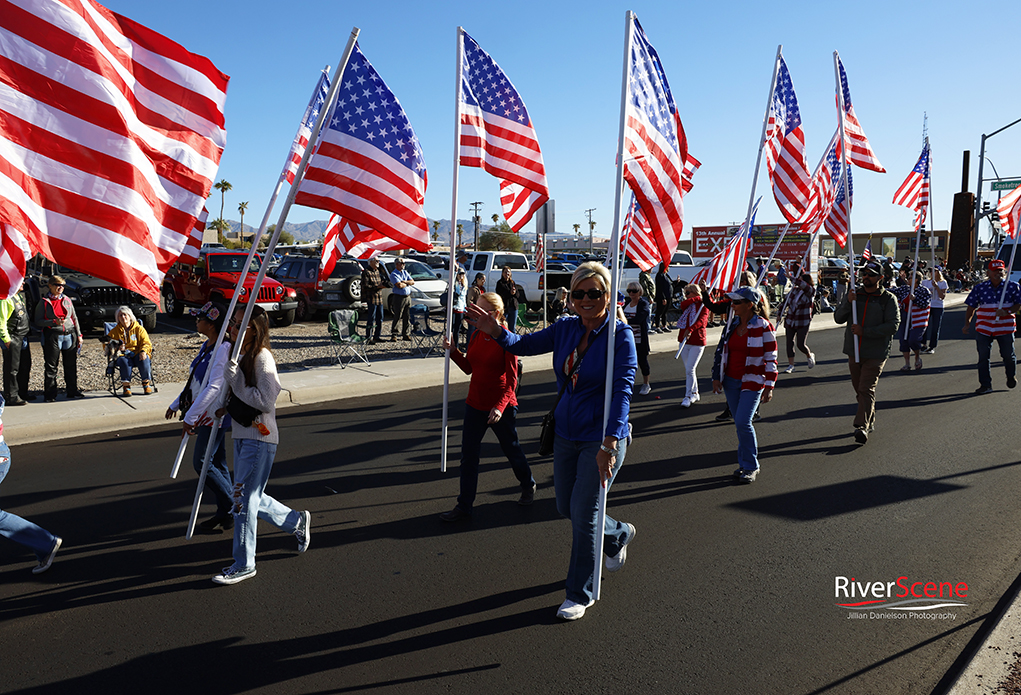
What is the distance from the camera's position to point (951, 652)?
390 cm

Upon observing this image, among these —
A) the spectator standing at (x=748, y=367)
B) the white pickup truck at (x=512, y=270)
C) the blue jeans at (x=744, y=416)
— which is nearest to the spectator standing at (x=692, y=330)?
the spectator standing at (x=748, y=367)

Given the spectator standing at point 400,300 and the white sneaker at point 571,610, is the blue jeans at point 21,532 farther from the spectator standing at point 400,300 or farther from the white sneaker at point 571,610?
the spectator standing at point 400,300

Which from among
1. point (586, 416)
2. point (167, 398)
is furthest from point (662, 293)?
point (586, 416)

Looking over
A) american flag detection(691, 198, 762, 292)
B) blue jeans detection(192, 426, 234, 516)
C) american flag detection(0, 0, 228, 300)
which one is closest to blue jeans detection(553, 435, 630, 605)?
american flag detection(0, 0, 228, 300)

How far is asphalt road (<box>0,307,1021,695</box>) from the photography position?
3729mm

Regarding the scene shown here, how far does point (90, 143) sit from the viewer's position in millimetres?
3949

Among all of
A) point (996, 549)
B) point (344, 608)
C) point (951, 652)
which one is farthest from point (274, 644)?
point (996, 549)

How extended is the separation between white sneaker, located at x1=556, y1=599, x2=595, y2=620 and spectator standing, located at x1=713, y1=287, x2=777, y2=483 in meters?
3.13

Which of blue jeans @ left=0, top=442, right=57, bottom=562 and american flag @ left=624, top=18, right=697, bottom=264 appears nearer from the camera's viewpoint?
blue jeans @ left=0, top=442, right=57, bottom=562

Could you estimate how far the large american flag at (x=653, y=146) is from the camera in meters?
5.12

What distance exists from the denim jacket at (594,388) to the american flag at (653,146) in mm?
1576

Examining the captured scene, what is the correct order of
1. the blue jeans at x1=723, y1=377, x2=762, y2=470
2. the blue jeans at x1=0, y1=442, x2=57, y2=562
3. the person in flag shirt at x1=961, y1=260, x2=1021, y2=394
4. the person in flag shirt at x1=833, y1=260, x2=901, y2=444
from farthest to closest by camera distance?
the person in flag shirt at x1=961, y1=260, x2=1021, y2=394 → the person in flag shirt at x1=833, y1=260, x2=901, y2=444 → the blue jeans at x1=723, y1=377, x2=762, y2=470 → the blue jeans at x1=0, y1=442, x2=57, y2=562

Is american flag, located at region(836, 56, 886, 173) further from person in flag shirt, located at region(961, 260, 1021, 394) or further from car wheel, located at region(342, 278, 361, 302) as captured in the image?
car wheel, located at region(342, 278, 361, 302)

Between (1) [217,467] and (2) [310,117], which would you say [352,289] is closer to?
(2) [310,117]
